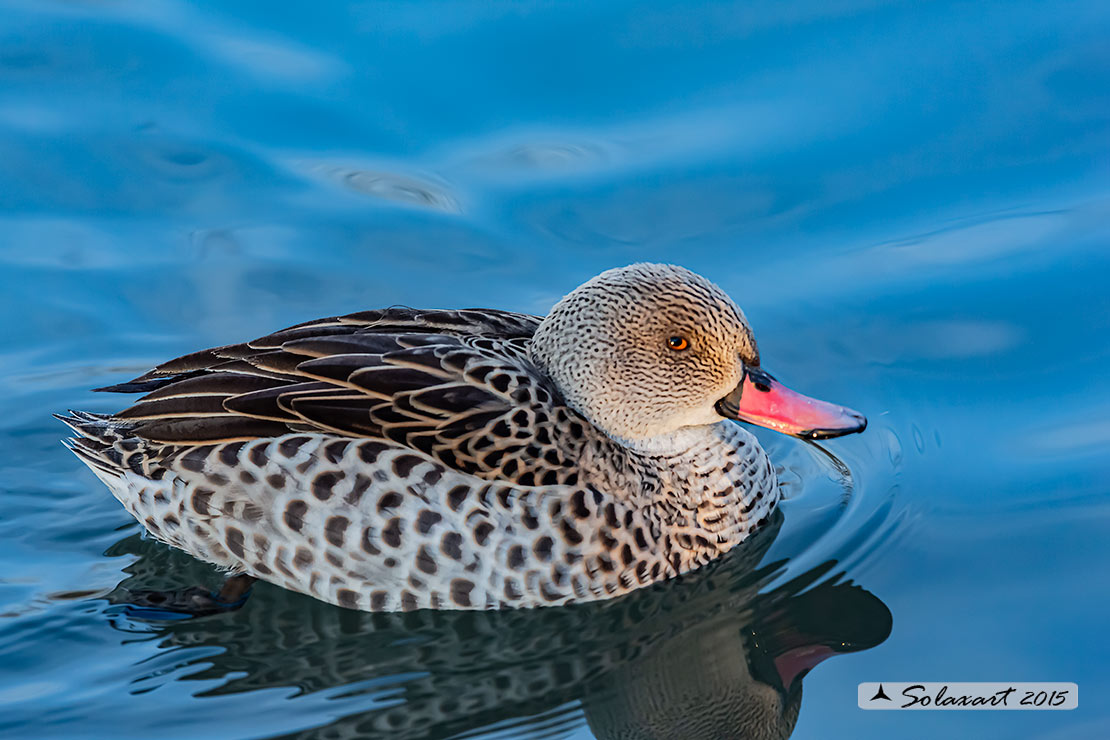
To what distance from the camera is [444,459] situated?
6809mm

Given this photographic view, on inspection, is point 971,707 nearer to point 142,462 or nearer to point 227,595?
point 227,595

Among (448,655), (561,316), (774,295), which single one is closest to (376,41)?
(774,295)

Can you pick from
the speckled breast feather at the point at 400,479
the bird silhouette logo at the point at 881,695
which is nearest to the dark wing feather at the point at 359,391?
the speckled breast feather at the point at 400,479

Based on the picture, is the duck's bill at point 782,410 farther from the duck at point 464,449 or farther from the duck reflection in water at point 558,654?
the duck reflection in water at point 558,654

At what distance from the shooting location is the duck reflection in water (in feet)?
20.9

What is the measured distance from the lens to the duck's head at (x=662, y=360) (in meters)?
7.05

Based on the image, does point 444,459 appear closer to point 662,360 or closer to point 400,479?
point 400,479

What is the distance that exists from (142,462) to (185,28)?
4905 millimetres

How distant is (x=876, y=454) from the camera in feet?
26.5

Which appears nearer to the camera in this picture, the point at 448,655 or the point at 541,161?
the point at 448,655

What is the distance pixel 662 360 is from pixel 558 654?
1.43 m

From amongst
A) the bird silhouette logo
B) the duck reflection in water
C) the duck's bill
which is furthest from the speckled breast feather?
the bird silhouette logo

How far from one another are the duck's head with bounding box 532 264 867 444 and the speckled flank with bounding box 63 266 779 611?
0.01m

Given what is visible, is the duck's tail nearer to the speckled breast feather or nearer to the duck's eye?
the speckled breast feather
